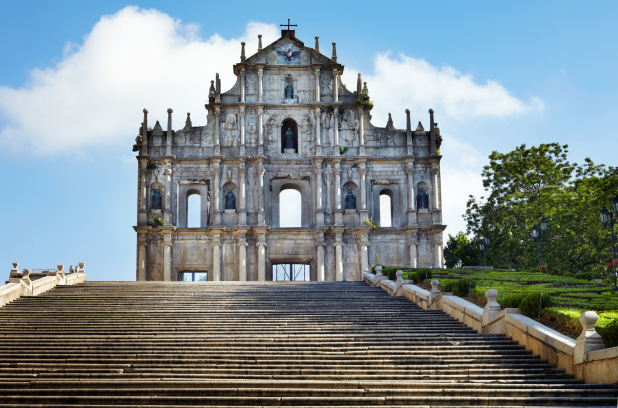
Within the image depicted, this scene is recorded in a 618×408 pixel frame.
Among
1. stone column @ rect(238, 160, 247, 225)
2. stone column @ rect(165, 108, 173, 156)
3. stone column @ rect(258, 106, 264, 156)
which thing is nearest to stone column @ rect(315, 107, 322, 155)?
stone column @ rect(258, 106, 264, 156)

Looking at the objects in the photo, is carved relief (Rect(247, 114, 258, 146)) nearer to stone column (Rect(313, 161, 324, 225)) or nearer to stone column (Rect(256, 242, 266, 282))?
stone column (Rect(313, 161, 324, 225))

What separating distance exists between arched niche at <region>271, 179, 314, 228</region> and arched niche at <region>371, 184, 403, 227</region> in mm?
3646

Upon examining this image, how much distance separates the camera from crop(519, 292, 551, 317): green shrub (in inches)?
664

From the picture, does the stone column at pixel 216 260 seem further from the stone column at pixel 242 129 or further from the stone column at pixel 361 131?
the stone column at pixel 361 131

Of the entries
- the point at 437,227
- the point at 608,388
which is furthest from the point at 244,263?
the point at 608,388

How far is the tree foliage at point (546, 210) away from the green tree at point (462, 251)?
4764 mm

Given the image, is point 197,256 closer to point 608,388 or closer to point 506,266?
point 506,266

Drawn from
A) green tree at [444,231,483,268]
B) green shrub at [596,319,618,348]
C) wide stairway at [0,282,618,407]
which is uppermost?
green tree at [444,231,483,268]

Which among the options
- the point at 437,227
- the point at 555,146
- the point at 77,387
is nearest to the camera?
the point at 77,387

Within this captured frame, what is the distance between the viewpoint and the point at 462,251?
54250 mm

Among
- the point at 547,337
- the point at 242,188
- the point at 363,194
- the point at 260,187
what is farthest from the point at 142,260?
the point at 547,337

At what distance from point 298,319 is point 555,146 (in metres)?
30.2

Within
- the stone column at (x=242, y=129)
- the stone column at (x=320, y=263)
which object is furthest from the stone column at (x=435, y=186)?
the stone column at (x=242, y=129)

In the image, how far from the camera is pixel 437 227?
1574 inches
